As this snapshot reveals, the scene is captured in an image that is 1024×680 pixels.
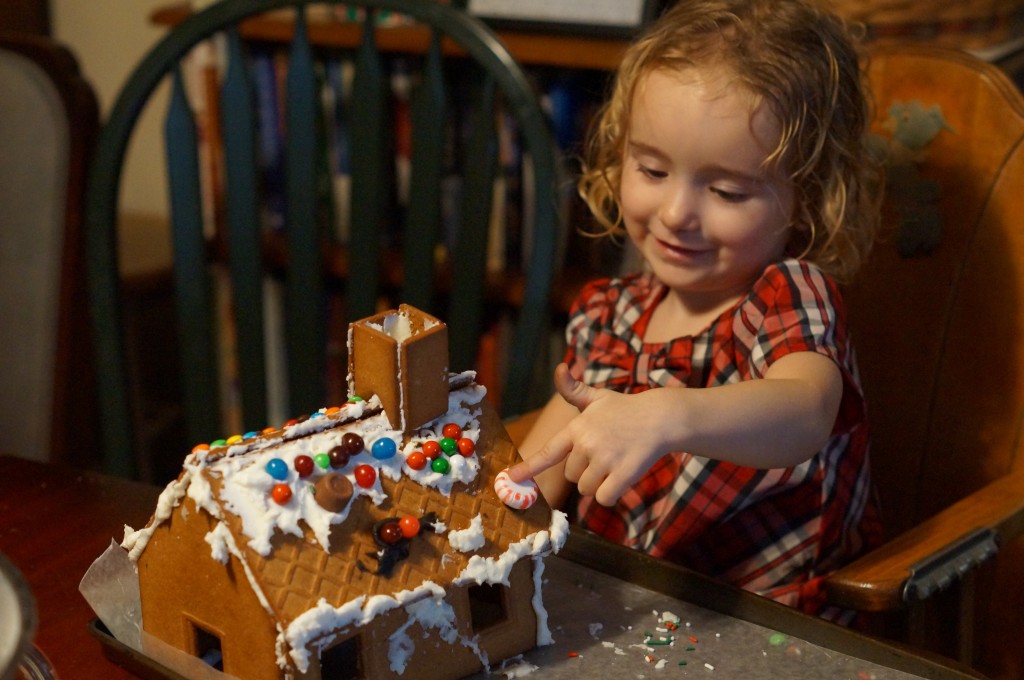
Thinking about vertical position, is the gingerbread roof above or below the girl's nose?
below

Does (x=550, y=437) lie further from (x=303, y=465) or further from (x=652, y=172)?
(x=303, y=465)

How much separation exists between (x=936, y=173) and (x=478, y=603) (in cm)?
77

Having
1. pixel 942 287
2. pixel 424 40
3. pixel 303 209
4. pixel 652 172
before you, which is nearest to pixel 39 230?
pixel 303 209

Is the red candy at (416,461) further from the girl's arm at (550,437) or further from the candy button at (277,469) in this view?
the girl's arm at (550,437)

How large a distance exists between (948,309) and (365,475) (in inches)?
31.6

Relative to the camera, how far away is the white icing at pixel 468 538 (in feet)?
2.57

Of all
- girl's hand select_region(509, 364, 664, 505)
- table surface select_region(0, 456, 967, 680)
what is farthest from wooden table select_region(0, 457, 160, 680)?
girl's hand select_region(509, 364, 664, 505)

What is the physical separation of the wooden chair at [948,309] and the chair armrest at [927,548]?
13cm

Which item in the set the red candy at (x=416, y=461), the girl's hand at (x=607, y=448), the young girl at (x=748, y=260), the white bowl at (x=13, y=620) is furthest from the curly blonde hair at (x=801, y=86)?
the white bowl at (x=13, y=620)

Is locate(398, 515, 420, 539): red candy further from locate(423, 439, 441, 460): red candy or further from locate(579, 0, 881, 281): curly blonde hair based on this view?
locate(579, 0, 881, 281): curly blonde hair

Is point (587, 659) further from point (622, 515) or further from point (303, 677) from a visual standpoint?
point (622, 515)

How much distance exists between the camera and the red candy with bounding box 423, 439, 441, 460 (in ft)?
2.61

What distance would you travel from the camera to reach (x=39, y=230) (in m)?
1.70

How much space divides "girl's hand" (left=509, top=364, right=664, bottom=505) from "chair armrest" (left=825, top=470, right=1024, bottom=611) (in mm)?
235
